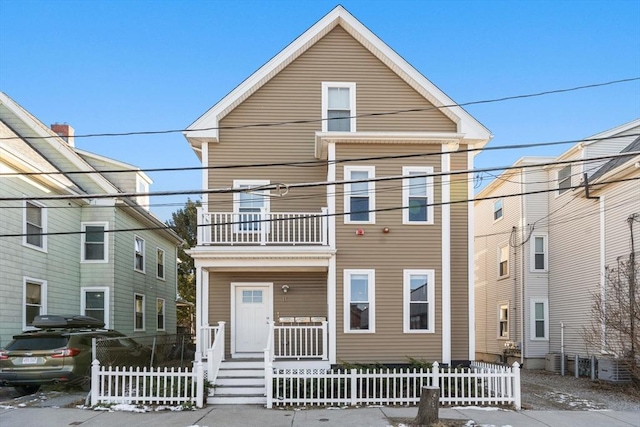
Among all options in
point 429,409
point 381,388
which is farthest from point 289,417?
point 429,409

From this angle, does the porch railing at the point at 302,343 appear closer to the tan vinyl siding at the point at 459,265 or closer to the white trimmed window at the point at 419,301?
the white trimmed window at the point at 419,301

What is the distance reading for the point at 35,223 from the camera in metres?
16.1

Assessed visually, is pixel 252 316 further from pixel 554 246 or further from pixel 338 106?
pixel 554 246

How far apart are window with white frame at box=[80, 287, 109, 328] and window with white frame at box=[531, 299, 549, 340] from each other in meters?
14.9

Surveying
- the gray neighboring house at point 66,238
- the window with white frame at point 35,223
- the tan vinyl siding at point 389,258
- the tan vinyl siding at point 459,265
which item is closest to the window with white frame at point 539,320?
the tan vinyl siding at point 459,265

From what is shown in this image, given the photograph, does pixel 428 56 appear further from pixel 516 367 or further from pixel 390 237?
pixel 516 367

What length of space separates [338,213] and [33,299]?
9041mm

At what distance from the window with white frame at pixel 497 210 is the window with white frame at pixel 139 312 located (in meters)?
15.0

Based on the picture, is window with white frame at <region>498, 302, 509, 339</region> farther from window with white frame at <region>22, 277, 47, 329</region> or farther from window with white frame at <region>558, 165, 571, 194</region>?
window with white frame at <region>22, 277, 47, 329</region>

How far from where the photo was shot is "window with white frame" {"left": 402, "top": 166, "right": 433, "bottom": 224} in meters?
14.1

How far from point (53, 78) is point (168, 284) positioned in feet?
40.0

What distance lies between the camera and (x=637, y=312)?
45.8 feet

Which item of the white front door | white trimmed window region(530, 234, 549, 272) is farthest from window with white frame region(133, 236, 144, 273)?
white trimmed window region(530, 234, 549, 272)

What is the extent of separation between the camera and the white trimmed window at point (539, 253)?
2134 cm
